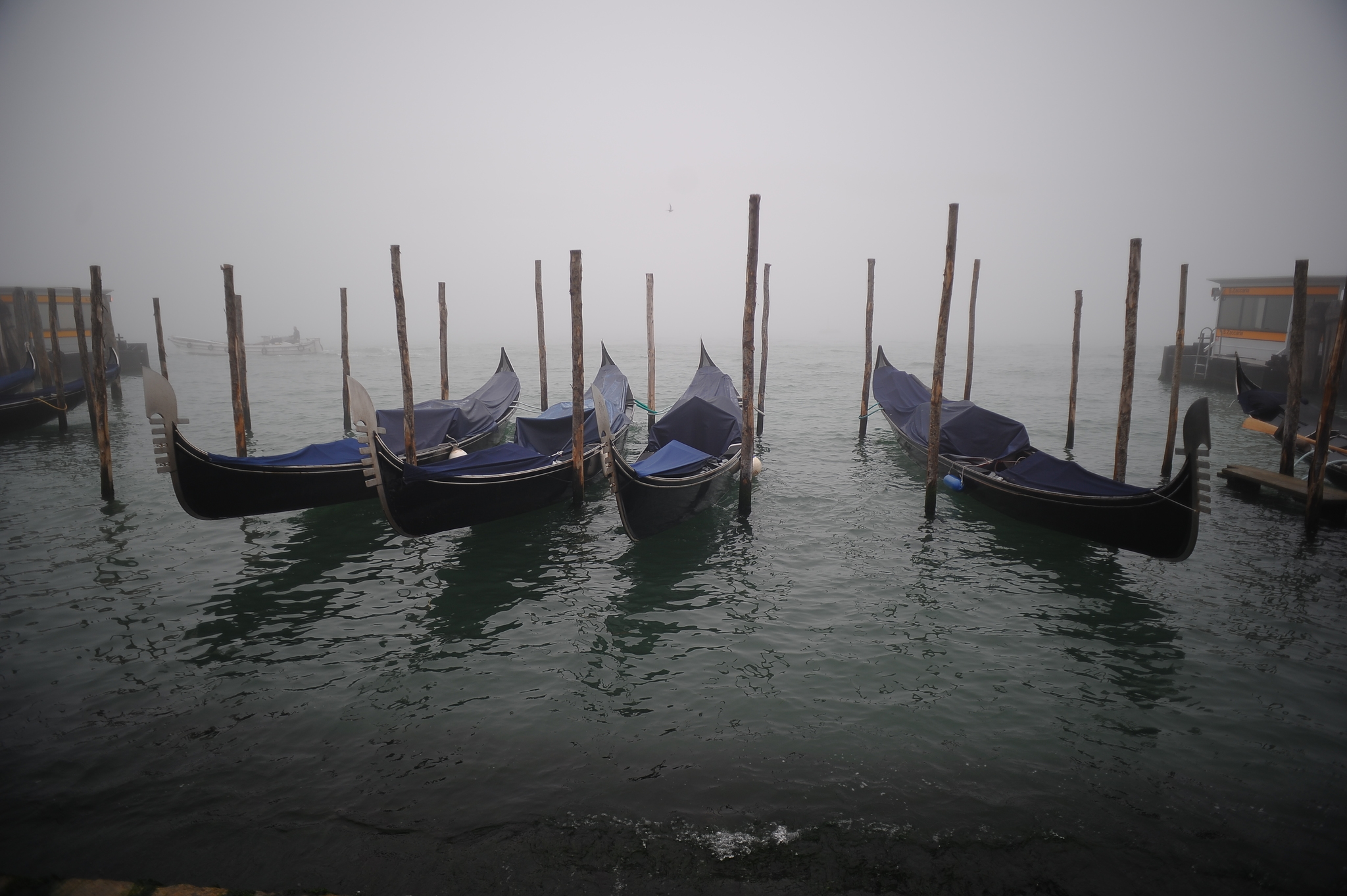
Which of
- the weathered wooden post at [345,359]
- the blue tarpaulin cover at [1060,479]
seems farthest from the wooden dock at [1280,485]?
the weathered wooden post at [345,359]

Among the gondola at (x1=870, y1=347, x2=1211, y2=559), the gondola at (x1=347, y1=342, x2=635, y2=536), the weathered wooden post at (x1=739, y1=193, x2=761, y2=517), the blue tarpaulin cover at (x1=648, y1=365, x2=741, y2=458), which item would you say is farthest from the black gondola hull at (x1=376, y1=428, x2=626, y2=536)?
the gondola at (x1=870, y1=347, x2=1211, y2=559)

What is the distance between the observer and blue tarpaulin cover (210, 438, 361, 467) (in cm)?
671

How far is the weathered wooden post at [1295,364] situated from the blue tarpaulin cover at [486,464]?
8113 millimetres

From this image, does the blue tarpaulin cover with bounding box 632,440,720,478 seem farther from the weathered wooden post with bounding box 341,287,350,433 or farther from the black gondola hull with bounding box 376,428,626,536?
the weathered wooden post with bounding box 341,287,350,433

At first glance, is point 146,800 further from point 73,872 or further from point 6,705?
point 6,705

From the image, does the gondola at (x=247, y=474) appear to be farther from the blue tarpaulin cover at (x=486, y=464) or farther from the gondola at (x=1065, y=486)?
the gondola at (x=1065, y=486)

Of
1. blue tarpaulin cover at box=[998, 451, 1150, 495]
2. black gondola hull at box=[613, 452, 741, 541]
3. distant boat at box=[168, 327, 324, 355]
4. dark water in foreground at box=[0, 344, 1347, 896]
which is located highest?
distant boat at box=[168, 327, 324, 355]

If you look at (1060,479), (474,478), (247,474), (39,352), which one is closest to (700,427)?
(474,478)

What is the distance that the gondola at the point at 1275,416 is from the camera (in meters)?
8.98

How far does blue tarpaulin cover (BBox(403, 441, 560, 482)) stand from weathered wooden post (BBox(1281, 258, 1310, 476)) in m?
8.11

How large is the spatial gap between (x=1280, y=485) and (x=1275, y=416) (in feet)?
11.7

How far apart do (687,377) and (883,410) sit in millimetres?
15114

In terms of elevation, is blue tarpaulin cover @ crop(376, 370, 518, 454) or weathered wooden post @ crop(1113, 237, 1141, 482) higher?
weathered wooden post @ crop(1113, 237, 1141, 482)

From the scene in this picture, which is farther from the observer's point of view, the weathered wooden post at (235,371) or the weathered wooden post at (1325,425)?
the weathered wooden post at (235,371)
